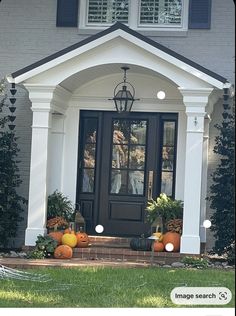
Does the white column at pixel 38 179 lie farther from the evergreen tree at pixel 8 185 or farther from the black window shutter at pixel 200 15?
the black window shutter at pixel 200 15

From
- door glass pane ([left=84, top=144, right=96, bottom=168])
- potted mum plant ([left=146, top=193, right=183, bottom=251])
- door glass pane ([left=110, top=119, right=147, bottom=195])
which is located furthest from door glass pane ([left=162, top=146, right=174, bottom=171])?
door glass pane ([left=84, top=144, right=96, bottom=168])

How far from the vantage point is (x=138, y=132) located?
976 cm

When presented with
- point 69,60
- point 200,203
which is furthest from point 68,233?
point 69,60

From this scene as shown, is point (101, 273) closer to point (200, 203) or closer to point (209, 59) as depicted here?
point (200, 203)

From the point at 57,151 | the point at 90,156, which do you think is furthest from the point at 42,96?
the point at 90,156

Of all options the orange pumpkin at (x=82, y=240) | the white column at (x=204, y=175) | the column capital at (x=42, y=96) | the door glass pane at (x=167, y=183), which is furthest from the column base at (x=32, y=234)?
the white column at (x=204, y=175)

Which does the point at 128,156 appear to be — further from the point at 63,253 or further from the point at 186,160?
the point at 63,253

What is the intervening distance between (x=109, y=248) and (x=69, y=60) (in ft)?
8.78

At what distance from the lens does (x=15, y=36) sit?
9.92 meters

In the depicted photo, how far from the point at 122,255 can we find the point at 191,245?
0.95 metres

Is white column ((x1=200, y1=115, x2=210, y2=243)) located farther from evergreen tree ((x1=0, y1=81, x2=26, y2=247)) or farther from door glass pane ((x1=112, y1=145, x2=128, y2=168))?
evergreen tree ((x1=0, y1=81, x2=26, y2=247))

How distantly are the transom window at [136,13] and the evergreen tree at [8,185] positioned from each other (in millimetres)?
1882

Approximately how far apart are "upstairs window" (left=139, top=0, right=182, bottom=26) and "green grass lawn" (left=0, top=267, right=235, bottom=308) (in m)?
4.24

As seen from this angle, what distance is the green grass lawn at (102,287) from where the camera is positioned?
5133 millimetres
